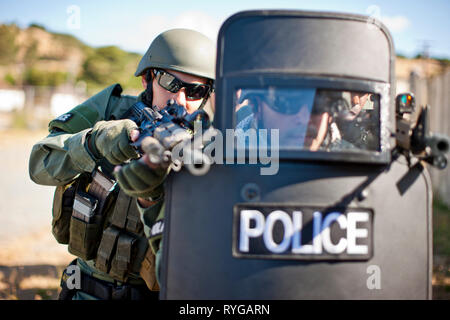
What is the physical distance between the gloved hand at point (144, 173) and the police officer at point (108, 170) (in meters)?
0.28

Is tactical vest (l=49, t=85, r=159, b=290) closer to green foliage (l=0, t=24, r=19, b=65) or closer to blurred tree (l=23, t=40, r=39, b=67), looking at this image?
green foliage (l=0, t=24, r=19, b=65)

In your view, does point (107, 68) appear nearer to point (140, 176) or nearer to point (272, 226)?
point (140, 176)

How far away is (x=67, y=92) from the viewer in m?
40.1

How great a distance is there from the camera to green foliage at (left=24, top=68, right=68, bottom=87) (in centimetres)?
5081

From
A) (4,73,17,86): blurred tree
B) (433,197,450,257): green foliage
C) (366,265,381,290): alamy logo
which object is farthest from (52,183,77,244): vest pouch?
(4,73,17,86): blurred tree

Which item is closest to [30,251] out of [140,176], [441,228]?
[140,176]

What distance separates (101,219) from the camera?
2.33m

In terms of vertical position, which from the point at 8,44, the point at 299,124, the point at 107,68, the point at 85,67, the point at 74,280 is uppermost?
the point at 85,67

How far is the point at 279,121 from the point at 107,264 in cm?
132

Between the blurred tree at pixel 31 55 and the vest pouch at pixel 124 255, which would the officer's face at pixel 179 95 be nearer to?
the vest pouch at pixel 124 255

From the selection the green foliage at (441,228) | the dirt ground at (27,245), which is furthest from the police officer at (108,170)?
the green foliage at (441,228)

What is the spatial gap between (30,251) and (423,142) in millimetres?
4610

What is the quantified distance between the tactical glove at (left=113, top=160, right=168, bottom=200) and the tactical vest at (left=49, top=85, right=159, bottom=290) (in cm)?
63
